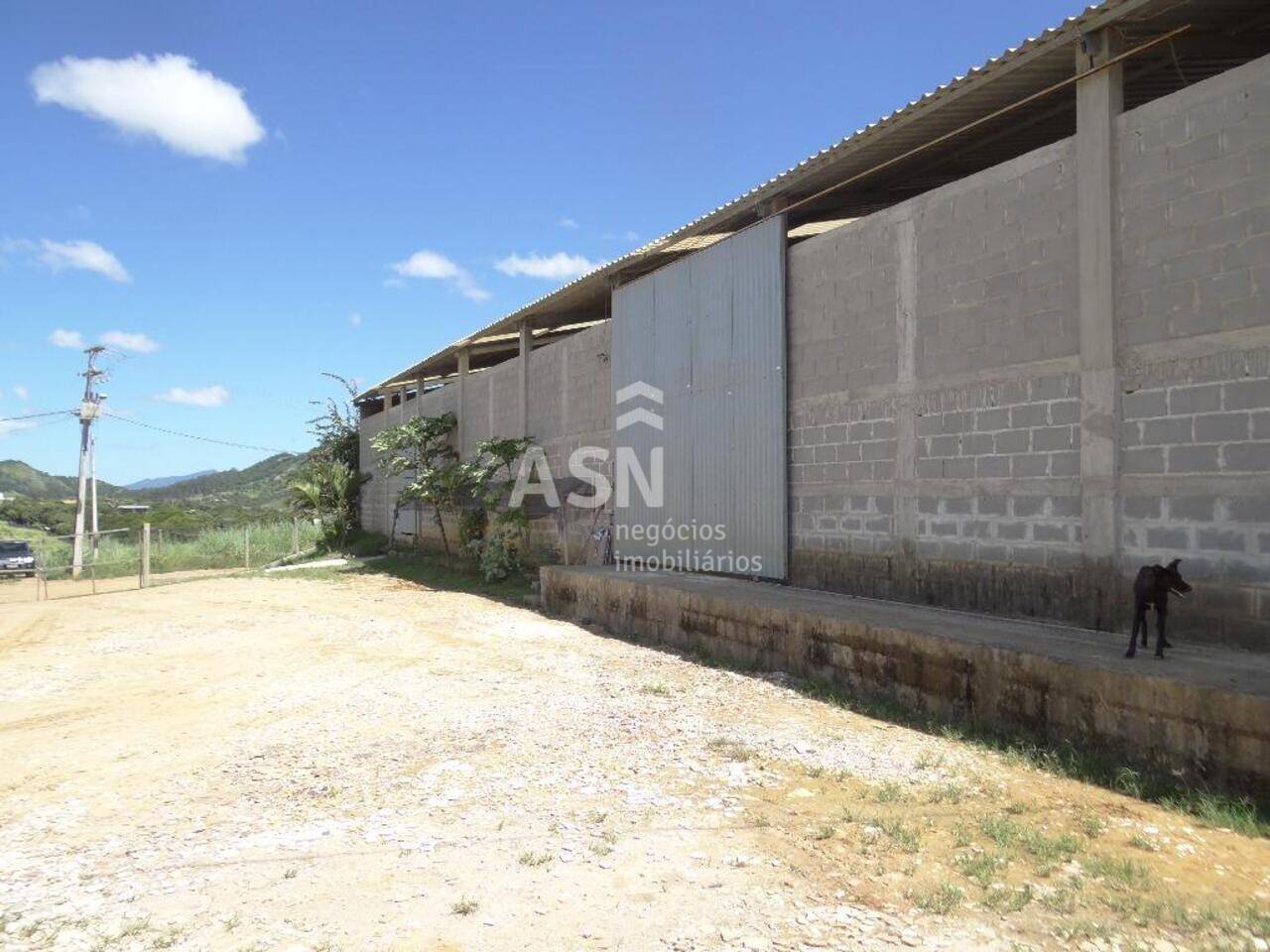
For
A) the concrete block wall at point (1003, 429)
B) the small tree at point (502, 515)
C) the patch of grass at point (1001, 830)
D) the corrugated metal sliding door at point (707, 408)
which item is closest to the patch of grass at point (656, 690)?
the corrugated metal sliding door at point (707, 408)

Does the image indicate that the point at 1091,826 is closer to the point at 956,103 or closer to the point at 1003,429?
the point at 1003,429

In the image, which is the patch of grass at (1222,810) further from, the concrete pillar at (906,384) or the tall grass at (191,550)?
the tall grass at (191,550)

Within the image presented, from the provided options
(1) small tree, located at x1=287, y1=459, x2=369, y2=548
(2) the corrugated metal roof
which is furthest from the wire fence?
(2) the corrugated metal roof

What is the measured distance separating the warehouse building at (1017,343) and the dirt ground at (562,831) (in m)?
2.14

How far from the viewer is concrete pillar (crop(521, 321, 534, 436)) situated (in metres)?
16.5

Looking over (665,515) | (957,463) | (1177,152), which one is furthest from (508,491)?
(1177,152)

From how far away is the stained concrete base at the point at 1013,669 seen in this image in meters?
4.46

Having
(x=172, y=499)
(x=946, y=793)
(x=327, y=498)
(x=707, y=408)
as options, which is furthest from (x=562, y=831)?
(x=172, y=499)

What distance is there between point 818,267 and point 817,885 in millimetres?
7176

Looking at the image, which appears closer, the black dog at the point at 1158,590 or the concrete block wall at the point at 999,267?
the black dog at the point at 1158,590

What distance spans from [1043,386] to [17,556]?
2677 centimetres

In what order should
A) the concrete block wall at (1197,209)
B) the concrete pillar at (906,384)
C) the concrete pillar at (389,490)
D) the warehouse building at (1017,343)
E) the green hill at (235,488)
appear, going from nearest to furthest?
the concrete block wall at (1197,209)
the warehouse building at (1017,343)
the concrete pillar at (906,384)
the concrete pillar at (389,490)
the green hill at (235,488)

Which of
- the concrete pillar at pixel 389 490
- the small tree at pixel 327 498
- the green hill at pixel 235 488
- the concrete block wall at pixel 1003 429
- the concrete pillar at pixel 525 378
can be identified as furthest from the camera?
the green hill at pixel 235 488

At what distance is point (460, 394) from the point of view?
20062 mm
